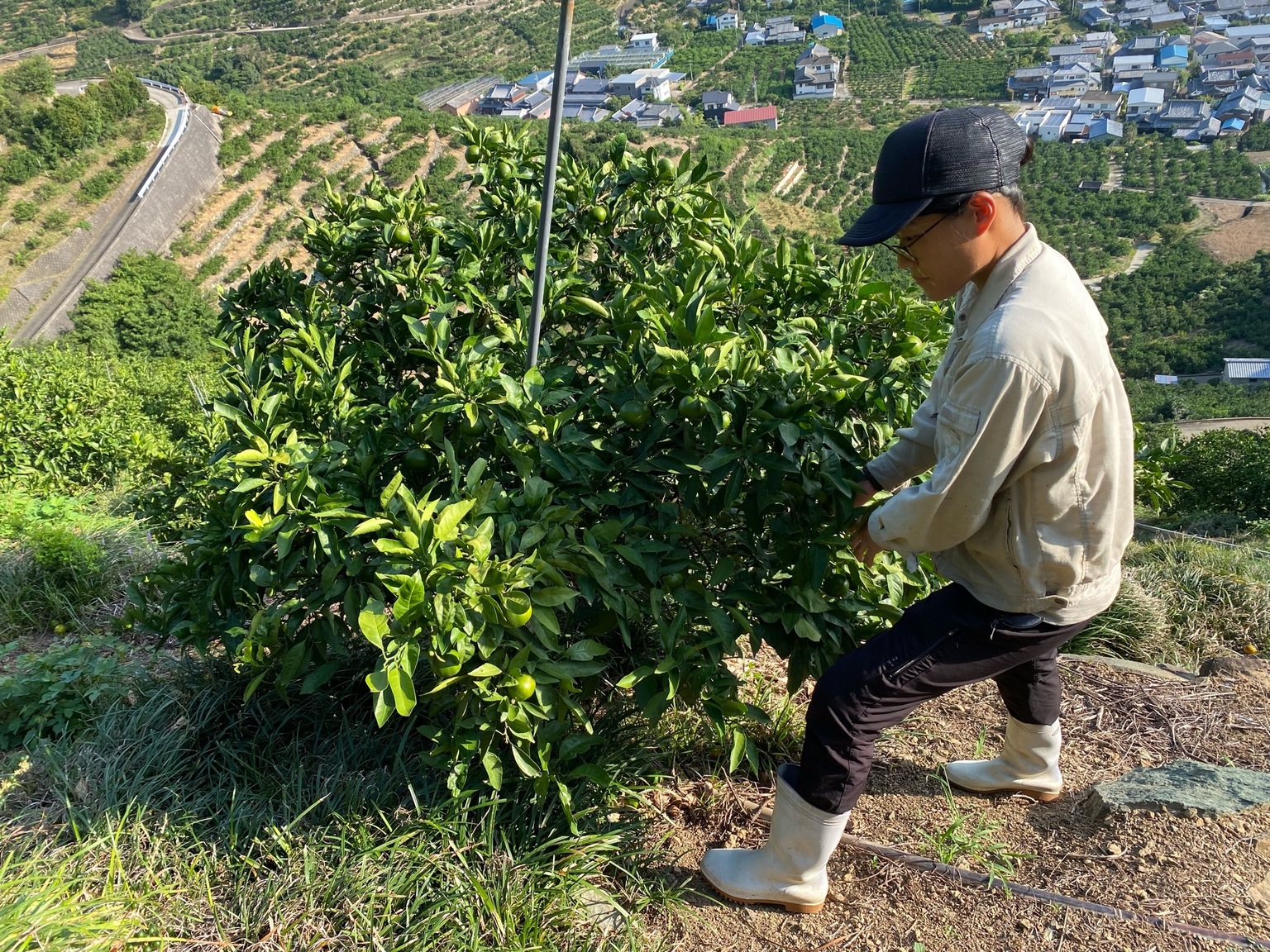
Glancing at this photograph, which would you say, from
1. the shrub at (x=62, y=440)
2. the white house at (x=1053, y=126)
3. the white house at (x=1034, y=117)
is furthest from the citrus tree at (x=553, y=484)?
the white house at (x=1053, y=126)

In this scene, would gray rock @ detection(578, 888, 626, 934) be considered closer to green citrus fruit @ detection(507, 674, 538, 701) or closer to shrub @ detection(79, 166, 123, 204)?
green citrus fruit @ detection(507, 674, 538, 701)

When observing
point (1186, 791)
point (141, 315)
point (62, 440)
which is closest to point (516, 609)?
point (1186, 791)

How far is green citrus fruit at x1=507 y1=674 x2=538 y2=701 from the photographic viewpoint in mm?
1923

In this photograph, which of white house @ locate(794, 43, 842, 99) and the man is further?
white house @ locate(794, 43, 842, 99)

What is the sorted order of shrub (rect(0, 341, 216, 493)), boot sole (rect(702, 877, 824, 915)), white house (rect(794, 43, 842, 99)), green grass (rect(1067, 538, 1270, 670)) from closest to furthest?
boot sole (rect(702, 877, 824, 915)) → green grass (rect(1067, 538, 1270, 670)) → shrub (rect(0, 341, 216, 493)) → white house (rect(794, 43, 842, 99))

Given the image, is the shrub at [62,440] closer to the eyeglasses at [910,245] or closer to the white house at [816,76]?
the eyeglasses at [910,245]

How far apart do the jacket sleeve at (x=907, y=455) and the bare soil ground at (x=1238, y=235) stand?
1997 inches

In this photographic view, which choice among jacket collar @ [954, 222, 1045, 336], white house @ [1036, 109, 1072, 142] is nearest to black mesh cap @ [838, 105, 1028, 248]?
jacket collar @ [954, 222, 1045, 336]

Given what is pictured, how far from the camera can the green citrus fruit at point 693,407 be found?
1.98m

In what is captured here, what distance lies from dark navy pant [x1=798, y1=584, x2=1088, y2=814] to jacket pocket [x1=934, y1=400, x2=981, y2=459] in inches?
15.9

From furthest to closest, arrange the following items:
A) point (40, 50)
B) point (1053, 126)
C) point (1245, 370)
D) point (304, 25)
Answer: point (304, 25) < point (40, 50) < point (1053, 126) < point (1245, 370)

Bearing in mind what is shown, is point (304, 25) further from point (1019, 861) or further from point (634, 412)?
point (1019, 861)

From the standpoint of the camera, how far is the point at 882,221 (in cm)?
182

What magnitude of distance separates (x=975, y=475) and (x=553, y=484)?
37.7 inches
